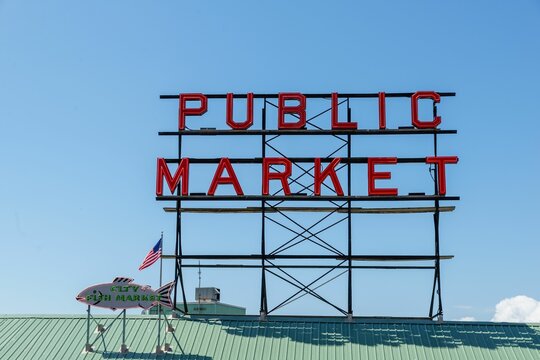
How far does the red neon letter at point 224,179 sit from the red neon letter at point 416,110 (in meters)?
9.61

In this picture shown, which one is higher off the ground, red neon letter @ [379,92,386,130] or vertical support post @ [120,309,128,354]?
red neon letter @ [379,92,386,130]

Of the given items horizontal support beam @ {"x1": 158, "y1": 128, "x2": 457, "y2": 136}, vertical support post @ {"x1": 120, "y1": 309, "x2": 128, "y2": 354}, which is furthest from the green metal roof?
horizontal support beam @ {"x1": 158, "y1": 128, "x2": 457, "y2": 136}

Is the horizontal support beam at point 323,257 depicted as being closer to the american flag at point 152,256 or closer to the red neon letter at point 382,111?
the american flag at point 152,256

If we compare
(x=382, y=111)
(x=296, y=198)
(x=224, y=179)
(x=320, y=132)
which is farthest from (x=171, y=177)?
(x=382, y=111)

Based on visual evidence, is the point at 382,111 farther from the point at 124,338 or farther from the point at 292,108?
the point at 124,338

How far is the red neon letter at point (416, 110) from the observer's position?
4719cm

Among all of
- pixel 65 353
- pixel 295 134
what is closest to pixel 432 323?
pixel 295 134

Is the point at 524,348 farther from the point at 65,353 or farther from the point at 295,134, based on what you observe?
the point at 65,353

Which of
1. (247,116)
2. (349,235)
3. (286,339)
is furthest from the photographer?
(247,116)

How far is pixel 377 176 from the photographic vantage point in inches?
1843

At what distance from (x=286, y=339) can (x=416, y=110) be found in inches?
536

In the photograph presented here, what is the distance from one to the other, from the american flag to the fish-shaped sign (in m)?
1.47

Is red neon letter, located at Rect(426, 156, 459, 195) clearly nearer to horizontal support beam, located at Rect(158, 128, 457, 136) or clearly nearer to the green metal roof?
horizontal support beam, located at Rect(158, 128, 457, 136)

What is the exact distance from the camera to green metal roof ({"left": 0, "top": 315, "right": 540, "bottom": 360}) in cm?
4234
